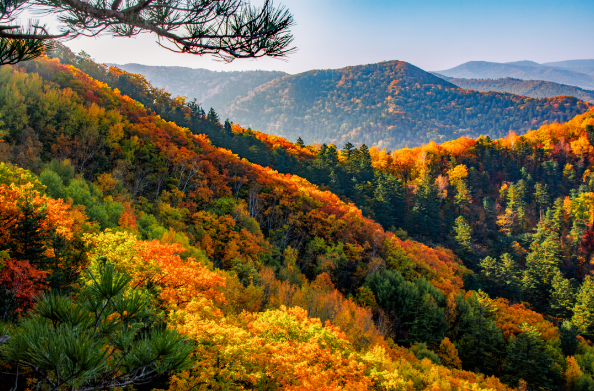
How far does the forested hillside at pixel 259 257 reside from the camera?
7507 millimetres

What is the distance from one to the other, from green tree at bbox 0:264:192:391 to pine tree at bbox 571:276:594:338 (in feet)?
203

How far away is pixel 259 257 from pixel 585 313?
4775cm

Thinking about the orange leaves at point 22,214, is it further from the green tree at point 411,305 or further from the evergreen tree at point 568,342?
the evergreen tree at point 568,342

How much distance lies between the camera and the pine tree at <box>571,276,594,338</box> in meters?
45.5

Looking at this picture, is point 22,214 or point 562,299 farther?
point 562,299

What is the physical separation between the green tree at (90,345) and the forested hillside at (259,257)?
0.08 ft

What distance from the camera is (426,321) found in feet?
117

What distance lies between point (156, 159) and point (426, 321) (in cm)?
3671

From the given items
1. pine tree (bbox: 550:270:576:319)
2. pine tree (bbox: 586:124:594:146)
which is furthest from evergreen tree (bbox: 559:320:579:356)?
pine tree (bbox: 586:124:594:146)

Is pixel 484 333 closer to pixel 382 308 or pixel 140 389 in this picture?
pixel 382 308

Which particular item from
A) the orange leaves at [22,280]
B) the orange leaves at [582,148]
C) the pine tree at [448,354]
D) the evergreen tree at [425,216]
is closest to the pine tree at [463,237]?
the evergreen tree at [425,216]

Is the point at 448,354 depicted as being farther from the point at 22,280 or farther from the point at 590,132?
the point at 590,132

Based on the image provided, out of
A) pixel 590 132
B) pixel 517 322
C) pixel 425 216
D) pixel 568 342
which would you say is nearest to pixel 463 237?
pixel 425 216

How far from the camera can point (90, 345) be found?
302cm
